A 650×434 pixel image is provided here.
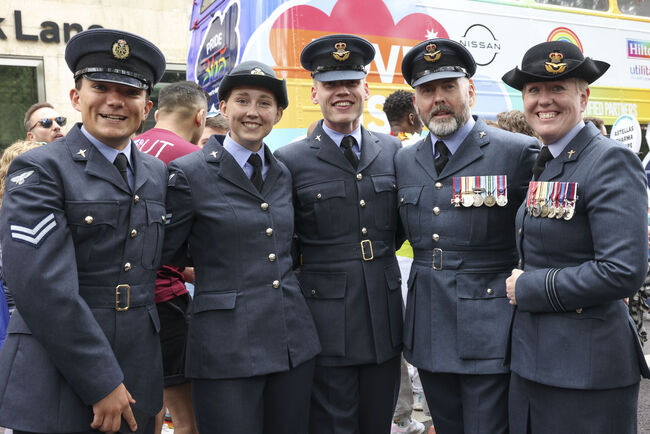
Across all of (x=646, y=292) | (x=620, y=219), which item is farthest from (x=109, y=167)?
(x=646, y=292)

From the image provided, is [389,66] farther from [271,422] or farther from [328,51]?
[271,422]

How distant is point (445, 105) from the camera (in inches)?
103

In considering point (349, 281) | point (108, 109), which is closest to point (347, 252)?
point (349, 281)

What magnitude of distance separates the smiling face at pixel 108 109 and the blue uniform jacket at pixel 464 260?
1.29m

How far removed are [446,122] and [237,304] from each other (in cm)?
125

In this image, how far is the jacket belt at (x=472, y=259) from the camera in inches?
97.0

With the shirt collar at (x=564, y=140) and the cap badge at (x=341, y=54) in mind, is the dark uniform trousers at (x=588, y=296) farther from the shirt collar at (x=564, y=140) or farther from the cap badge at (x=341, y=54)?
the cap badge at (x=341, y=54)

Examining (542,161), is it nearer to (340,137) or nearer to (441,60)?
(441,60)

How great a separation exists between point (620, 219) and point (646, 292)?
8.08 ft

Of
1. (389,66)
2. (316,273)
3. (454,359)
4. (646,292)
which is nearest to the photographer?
(454,359)

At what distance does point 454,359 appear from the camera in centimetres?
243

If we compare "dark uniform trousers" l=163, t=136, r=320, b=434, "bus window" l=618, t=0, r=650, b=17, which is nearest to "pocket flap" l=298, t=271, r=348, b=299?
"dark uniform trousers" l=163, t=136, r=320, b=434

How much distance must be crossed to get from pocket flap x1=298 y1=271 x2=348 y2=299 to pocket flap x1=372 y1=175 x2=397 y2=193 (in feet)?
1.51

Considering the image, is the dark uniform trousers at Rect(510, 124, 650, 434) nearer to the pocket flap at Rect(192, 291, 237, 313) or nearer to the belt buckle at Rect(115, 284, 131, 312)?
the pocket flap at Rect(192, 291, 237, 313)
